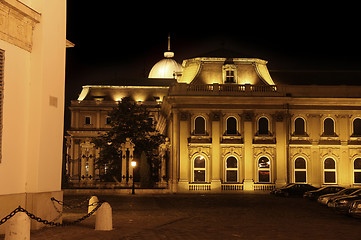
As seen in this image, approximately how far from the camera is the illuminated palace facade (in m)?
50.2

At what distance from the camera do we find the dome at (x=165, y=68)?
96350mm

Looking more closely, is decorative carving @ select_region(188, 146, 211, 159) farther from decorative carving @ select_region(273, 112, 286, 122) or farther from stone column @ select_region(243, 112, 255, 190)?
decorative carving @ select_region(273, 112, 286, 122)

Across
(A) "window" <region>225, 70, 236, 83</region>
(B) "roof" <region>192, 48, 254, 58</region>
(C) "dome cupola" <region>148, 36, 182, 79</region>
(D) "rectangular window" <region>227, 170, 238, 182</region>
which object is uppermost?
(C) "dome cupola" <region>148, 36, 182, 79</region>

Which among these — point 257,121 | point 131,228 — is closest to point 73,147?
point 257,121

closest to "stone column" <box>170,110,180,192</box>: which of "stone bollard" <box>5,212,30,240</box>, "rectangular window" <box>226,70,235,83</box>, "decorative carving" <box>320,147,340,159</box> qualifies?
"rectangular window" <box>226,70,235,83</box>

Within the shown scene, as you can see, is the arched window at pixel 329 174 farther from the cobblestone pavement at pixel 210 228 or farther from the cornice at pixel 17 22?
the cornice at pixel 17 22

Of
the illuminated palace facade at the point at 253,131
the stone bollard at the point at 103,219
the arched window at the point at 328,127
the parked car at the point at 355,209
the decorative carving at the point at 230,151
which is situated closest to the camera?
the stone bollard at the point at 103,219

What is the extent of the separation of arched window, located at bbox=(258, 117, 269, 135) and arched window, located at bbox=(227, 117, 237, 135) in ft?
7.35

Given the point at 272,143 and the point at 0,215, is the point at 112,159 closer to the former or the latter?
the point at 272,143

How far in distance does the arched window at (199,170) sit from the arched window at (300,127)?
9254 mm

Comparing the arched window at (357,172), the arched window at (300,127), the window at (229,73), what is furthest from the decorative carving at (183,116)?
the arched window at (357,172)

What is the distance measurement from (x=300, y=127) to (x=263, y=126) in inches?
139

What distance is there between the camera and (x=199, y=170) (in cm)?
5025

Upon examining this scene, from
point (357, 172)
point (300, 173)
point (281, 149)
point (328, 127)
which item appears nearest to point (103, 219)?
point (281, 149)
